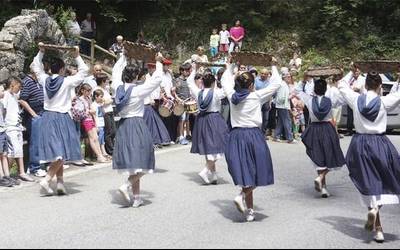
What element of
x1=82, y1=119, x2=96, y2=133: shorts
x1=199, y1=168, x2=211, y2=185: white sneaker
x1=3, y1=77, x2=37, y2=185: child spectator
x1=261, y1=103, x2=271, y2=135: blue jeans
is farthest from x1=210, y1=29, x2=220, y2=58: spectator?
x1=3, y1=77, x2=37, y2=185: child spectator

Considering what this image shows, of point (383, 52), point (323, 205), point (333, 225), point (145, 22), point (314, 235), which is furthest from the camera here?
point (145, 22)

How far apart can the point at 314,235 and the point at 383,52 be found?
22.8 m

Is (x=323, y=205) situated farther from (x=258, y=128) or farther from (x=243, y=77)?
(x=243, y=77)

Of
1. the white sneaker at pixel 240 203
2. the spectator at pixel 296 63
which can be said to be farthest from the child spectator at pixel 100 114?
the spectator at pixel 296 63

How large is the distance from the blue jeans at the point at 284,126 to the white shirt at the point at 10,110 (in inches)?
319


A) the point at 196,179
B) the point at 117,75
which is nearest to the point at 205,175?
the point at 196,179

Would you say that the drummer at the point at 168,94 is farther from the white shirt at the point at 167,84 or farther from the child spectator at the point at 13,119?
the child spectator at the point at 13,119

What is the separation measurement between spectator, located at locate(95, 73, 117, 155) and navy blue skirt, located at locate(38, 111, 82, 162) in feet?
Answer: 11.3

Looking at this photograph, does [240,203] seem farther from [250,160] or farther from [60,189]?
[60,189]

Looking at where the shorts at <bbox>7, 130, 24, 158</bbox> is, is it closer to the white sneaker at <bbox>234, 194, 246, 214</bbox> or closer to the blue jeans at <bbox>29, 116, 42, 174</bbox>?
the blue jeans at <bbox>29, 116, 42, 174</bbox>

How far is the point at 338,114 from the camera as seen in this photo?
17.4 metres

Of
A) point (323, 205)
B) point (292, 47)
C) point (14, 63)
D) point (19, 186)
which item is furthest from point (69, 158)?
point (292, 47)

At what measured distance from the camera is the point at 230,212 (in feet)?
28.7

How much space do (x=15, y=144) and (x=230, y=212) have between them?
4216 millimetres
